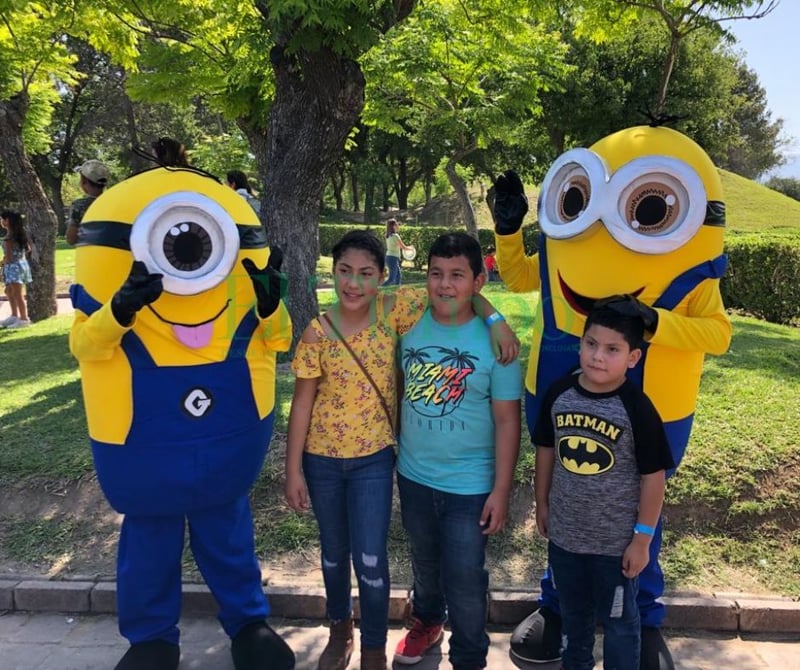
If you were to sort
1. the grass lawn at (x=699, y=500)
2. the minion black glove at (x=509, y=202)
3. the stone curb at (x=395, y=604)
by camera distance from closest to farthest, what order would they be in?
the minion black glove at (x=509, y=202), the stone curb at (x=395, y=604), the grass lawn at (x=699, y=500)

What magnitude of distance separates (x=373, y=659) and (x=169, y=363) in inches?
56.3

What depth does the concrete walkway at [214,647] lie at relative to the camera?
9.09 feet

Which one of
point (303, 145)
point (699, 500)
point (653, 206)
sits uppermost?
point (303, 145)

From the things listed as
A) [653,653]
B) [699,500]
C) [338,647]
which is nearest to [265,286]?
[338,647]

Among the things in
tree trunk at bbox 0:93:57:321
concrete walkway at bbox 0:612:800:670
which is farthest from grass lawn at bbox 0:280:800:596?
tree trunk at bbox 0:93:57:321

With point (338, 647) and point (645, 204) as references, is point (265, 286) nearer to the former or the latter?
point (645, 204)

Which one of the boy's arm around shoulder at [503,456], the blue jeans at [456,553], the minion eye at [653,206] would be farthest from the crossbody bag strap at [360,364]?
the minion eye at [653,206]

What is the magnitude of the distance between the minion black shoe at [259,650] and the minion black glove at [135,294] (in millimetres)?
1438

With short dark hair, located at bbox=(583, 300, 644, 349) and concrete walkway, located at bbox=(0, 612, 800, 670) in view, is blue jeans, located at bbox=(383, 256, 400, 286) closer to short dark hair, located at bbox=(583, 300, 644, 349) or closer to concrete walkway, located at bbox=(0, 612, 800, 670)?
concrete walkway, located at bbox=(0, 612, 800, 670)

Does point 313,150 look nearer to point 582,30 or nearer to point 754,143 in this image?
point 582,30

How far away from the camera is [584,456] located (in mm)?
2182

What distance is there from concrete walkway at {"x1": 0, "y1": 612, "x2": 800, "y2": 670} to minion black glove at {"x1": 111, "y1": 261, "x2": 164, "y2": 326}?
1.64 metres

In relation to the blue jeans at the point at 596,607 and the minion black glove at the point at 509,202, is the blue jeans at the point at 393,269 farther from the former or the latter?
the blue jeans at the point at 596,607

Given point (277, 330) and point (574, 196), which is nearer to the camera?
point (574, 196)
